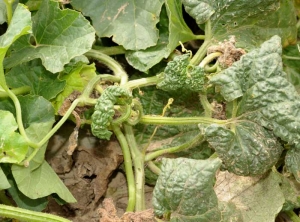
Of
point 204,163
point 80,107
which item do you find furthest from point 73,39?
point 204,163

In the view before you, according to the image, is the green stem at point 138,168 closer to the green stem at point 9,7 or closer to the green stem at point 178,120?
the green stem at point 178,120

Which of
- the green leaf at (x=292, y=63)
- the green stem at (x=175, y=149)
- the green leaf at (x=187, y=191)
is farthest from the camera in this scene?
the green leaf at (x=292, y=63)

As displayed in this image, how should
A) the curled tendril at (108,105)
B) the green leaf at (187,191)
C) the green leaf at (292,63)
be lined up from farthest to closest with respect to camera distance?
the green leaf at (292,63)
the curled tendril at (108,105)
the green leaf at (187,191)

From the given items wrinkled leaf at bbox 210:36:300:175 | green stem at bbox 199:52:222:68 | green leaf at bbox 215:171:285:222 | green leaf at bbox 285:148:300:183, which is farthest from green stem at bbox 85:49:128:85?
green leaf at bbox 285:148:300:183

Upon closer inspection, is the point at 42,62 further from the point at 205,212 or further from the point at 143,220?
the point at 205,212

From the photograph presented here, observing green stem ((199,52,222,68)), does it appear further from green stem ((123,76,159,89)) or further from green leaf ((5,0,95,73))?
green leaf ((5,0,95,73))

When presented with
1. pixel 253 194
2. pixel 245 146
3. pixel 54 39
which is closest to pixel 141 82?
pixel 54 39

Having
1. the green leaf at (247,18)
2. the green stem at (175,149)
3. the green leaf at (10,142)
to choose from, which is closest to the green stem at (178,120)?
the green stem at (175,149)
